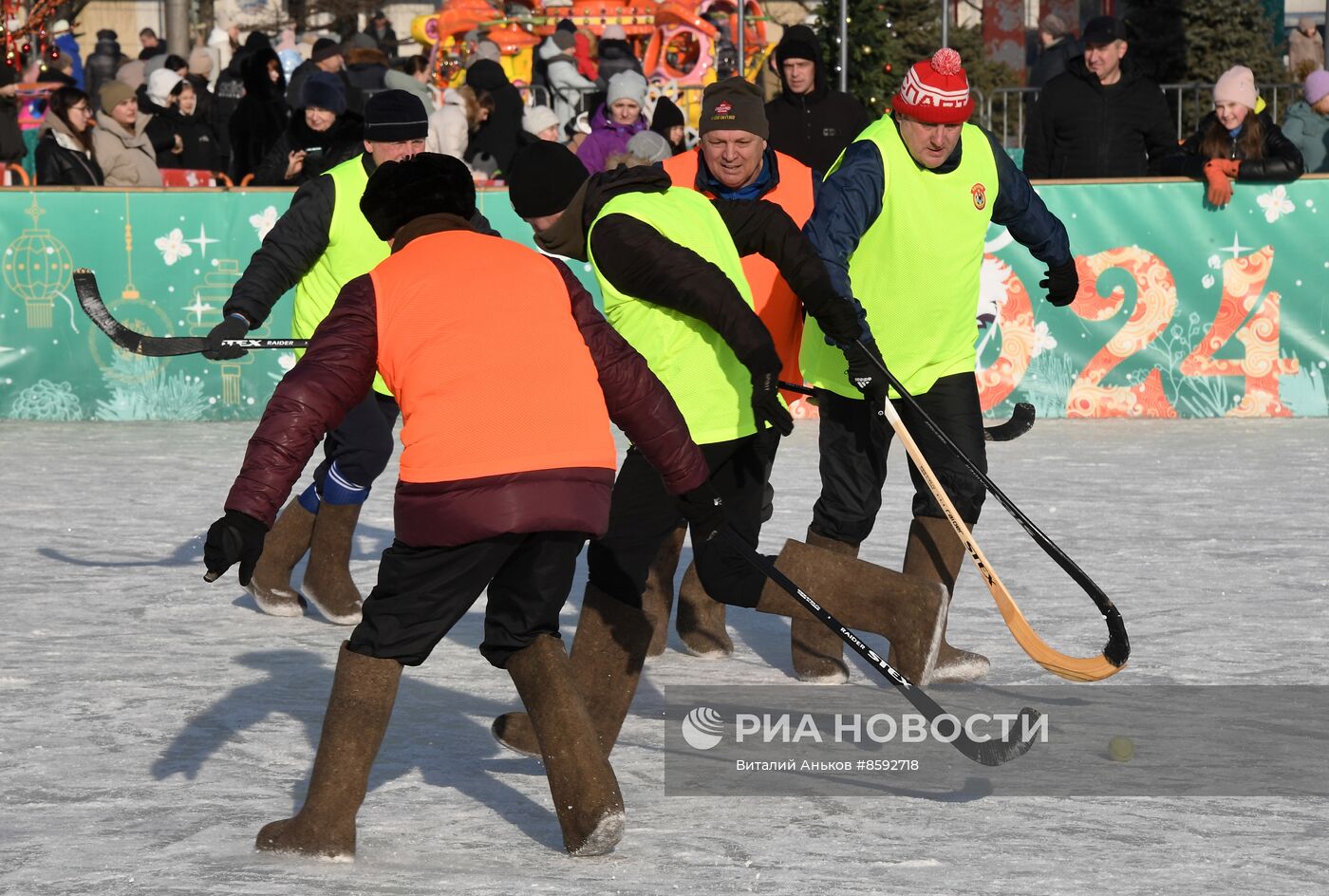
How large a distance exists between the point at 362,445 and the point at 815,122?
4.28 metres

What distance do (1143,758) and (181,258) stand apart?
7.30m

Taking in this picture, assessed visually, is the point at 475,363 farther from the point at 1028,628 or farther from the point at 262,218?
the point at 262,218

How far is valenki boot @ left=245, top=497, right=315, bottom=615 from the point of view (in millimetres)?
6742

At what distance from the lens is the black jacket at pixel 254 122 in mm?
13656

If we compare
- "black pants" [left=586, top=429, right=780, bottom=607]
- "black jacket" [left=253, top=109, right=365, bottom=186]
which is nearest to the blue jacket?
"black pants" [left=586, top=429, right=780, bottom=607]

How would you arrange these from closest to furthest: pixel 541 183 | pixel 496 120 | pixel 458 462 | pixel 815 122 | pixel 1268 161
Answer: pixel 458 462, pixel 541 183, pixel 815 122, pixel 1268 161, pixel 496 120

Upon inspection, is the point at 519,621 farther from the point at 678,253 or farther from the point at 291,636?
the point at 291,636

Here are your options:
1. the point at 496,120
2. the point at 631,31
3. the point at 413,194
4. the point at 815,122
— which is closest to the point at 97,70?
the point at 631,31

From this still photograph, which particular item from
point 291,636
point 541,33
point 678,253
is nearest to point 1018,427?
point 678,253

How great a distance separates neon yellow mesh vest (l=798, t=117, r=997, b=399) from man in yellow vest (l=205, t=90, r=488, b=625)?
4.62 ft

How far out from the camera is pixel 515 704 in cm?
553

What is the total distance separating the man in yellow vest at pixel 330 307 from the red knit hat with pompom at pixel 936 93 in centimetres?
147

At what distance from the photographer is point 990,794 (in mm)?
4621

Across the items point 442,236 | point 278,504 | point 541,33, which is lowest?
point 541,33
